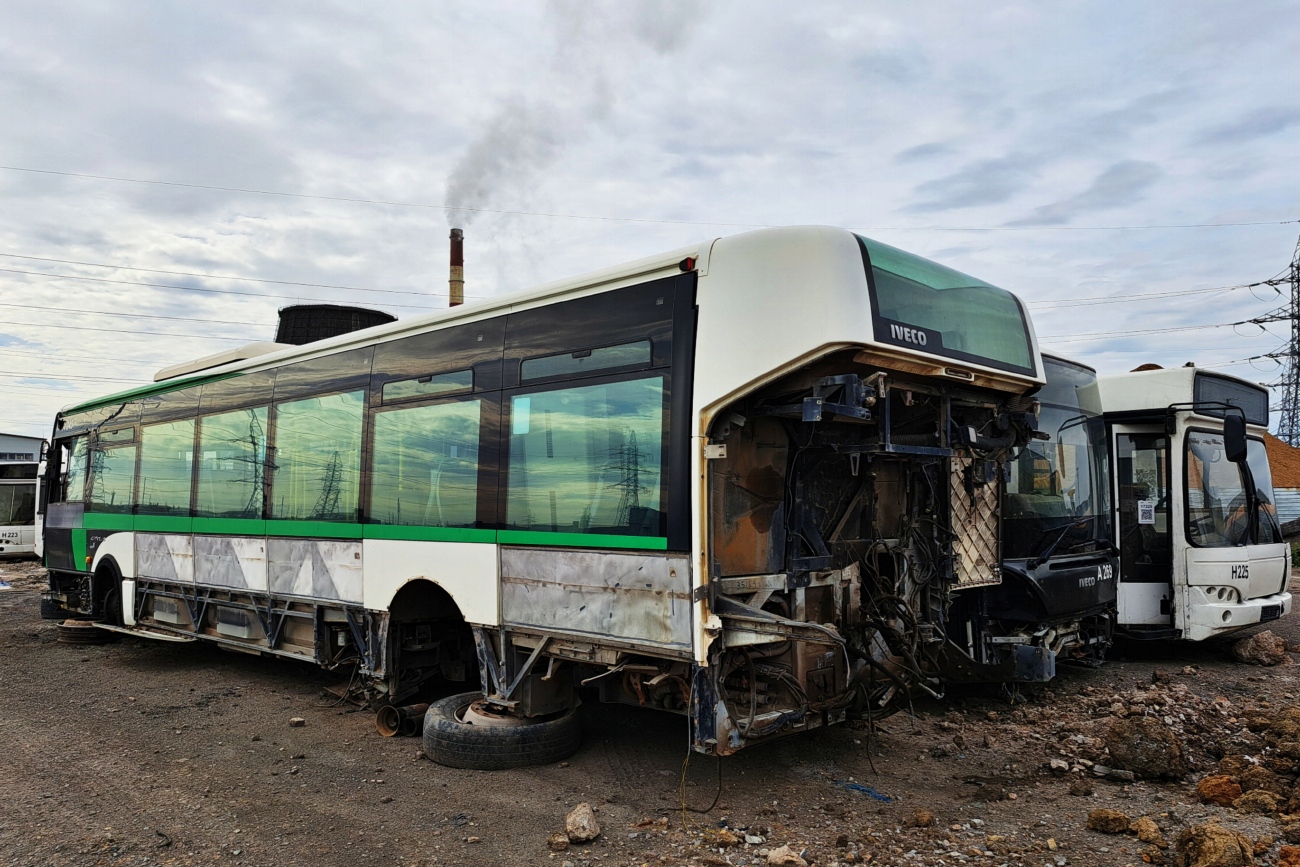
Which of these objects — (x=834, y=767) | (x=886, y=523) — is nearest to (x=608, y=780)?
(x=834, y=767)

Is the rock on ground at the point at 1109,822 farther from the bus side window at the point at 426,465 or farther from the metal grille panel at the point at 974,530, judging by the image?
the bus side window at the point at 426,465

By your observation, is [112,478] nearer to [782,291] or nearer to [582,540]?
[582,540]

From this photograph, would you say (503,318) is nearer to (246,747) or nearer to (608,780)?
(608,780)

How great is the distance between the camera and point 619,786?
5.52 m

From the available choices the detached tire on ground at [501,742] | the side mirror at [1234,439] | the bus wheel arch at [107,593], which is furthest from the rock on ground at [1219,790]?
the bus wheel arch at [107,593]

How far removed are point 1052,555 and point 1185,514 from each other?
7.80ft

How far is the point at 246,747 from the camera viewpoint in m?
6.64

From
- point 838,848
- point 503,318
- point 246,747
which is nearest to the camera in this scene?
point 838,848

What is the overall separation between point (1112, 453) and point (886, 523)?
436 centimetres

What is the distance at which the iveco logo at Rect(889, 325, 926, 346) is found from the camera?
15.8 feet

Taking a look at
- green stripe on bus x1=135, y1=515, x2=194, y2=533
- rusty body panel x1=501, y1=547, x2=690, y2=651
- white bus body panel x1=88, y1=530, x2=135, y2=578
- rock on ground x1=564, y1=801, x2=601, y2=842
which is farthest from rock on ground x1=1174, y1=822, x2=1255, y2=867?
white bus body panel x1=88, y1=530, x2=135, y2=578

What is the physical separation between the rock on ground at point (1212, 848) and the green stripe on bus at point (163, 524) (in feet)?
29.3

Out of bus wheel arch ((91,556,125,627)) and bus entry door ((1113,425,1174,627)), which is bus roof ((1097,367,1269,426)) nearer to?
bus entry door ((1113,425,1174,627))

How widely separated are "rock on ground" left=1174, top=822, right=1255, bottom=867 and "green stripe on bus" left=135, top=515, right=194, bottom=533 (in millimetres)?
8937
